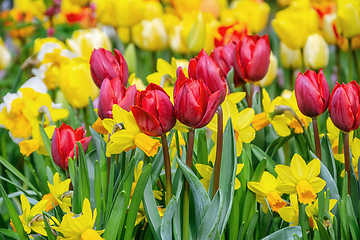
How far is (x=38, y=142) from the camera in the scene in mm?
819

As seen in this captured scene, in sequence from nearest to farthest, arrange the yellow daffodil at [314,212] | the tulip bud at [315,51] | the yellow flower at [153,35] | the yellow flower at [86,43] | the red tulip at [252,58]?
the yellow daffodil at [314,212] < the red tulip at [252,58] < the tulip bud at [315,51] < the yellow flower at [86,43] < the yellow flower at [153,35]

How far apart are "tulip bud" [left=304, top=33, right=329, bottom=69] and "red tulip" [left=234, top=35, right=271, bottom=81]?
2.10ft

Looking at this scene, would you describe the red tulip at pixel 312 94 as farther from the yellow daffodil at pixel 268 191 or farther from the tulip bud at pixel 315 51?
the tulip bud at pixel 315 51

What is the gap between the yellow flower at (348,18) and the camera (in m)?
1.23

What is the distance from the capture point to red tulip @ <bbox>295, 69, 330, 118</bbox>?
62 cm

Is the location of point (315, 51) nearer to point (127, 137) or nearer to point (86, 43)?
point (86, 43)

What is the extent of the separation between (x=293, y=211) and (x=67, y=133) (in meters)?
0.47

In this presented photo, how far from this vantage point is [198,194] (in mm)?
600

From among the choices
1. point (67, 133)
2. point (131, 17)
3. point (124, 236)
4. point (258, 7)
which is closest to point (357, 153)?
point (124, 236)

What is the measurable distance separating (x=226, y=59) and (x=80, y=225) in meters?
0.50

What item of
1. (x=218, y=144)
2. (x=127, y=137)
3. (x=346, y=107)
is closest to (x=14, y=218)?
(x=127, y=137)

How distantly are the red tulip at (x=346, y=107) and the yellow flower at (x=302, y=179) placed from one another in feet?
0.26

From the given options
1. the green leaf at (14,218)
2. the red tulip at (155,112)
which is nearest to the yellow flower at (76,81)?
the green leaf at (14,218)

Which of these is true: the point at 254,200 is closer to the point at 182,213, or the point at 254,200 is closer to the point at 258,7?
the point at 182,213
